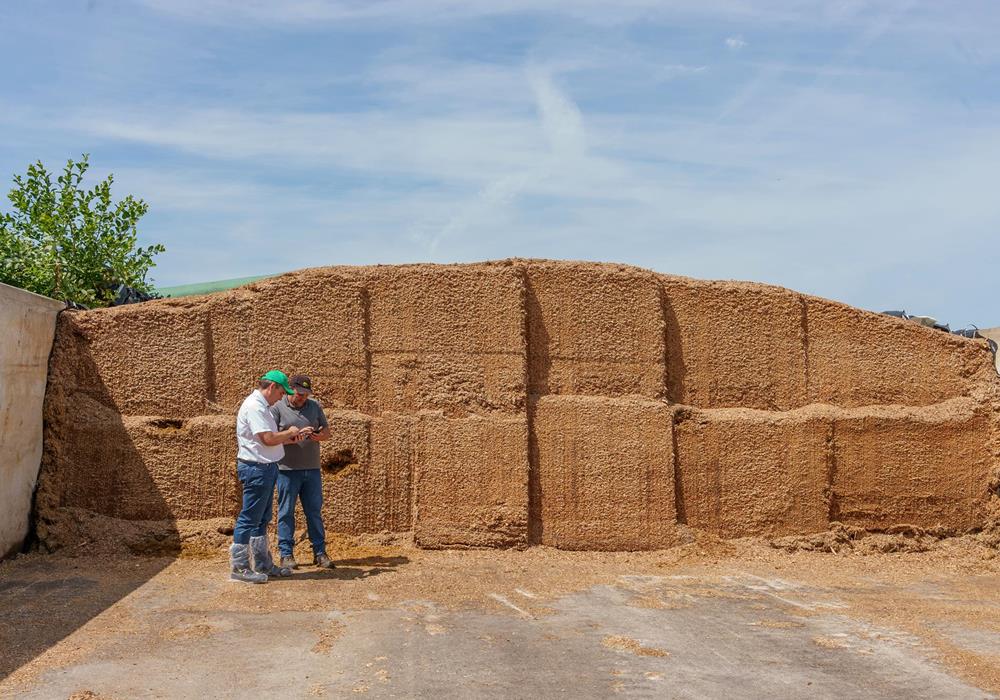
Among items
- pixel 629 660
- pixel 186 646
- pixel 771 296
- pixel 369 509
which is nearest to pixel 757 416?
pixel 771 296

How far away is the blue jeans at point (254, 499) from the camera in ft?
24.6

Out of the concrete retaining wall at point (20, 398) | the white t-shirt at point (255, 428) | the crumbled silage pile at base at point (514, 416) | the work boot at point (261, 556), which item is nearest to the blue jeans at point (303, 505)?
the work boot at point (261, 556)

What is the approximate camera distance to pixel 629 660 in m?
5.50

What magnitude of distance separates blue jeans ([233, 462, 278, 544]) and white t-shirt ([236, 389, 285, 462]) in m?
0.07

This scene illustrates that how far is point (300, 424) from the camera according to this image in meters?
8.07

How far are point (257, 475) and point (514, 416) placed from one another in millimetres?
2302

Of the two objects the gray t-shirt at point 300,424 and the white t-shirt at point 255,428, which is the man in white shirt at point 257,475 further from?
the gray t-shirt at point 300,424

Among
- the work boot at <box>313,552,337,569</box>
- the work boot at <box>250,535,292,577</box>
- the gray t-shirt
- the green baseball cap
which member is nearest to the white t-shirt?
the green baseball cap

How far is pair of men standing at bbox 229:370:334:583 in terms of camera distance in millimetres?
7508

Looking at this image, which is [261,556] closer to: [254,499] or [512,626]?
[254,499]

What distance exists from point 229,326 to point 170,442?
1.10 metres

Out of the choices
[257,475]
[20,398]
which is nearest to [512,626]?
[257,475]

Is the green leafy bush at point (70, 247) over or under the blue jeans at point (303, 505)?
over

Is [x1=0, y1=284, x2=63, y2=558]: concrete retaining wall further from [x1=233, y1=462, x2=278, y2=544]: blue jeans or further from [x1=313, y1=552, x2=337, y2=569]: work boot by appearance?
[x1=313, y1=552, x2=337, y2=569]: work boot
